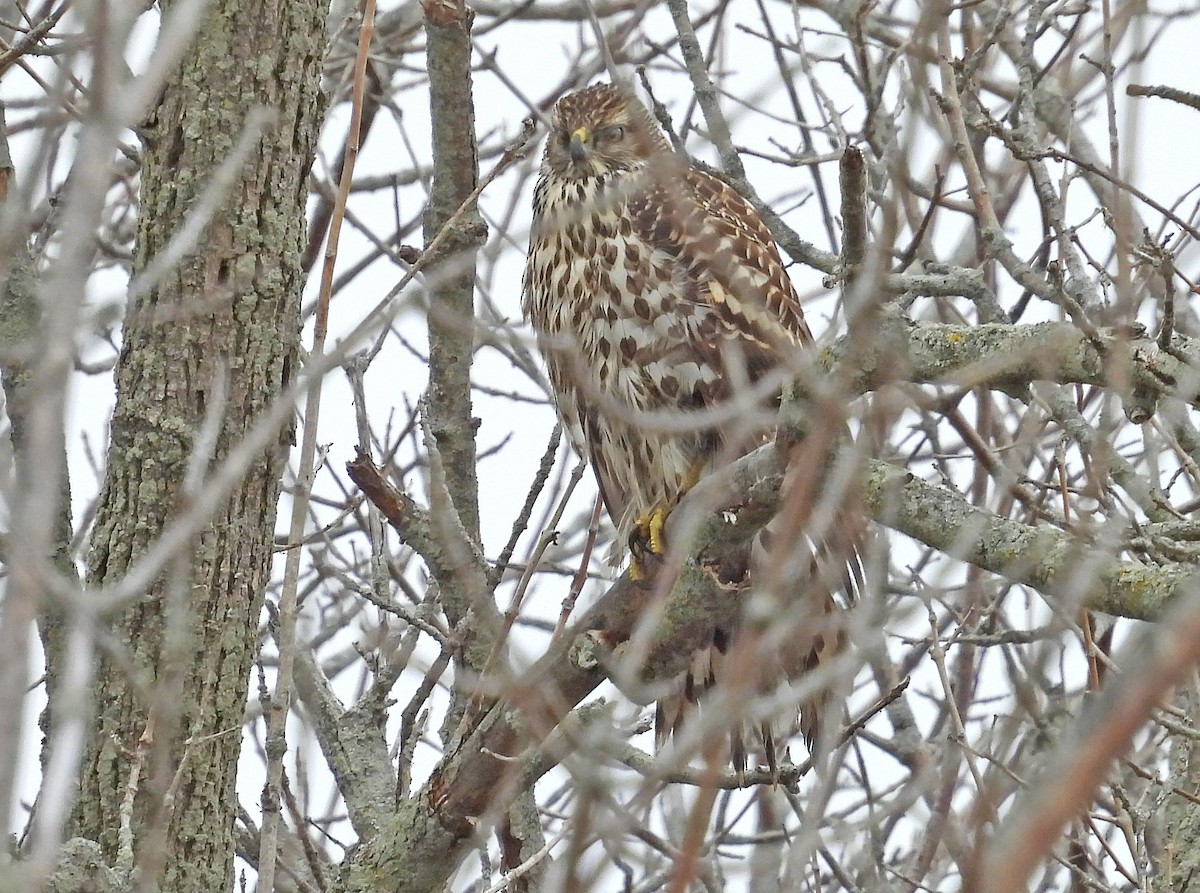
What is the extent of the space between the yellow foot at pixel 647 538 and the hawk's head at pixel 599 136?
3.85ft

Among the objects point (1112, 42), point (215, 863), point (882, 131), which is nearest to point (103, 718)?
point (215, 863)

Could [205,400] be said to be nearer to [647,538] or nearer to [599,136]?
[647,538]

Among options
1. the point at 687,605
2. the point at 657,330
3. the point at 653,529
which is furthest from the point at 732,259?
the point at 687,605

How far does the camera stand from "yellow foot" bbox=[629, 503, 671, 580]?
3369mm

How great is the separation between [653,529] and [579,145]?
54.4 inches

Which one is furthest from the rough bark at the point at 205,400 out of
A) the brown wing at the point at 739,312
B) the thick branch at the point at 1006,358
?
the thick branch at the point at 1006,358

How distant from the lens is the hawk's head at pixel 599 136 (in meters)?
4.61

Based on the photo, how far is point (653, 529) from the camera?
3723 mm

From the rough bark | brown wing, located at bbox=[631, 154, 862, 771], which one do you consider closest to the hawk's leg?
brown wing, located at bbox=[631, 154, 862, 771]

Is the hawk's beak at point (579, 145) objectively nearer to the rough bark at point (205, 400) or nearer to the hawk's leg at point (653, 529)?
the hawk's leg at point (653, 529)

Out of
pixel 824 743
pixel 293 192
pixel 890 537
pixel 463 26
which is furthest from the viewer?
pixel 463 26

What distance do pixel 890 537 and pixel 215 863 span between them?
134 centimetres

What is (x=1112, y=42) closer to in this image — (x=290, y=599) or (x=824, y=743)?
(x=824, y=743)

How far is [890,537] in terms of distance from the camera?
8.95 ft
